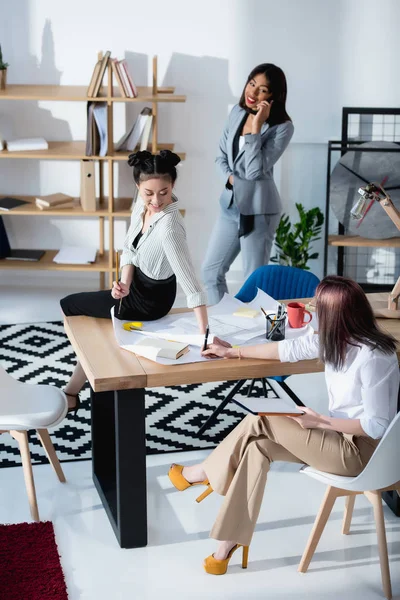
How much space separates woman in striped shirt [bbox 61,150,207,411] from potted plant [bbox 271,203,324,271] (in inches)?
102

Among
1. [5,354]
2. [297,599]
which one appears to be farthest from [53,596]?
[5,354]

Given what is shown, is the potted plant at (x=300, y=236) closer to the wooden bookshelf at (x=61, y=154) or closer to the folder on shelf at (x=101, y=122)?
the wooden bookshelf at (x=61, y=154)

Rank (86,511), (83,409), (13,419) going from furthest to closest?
1. (83,409)
2. (86,511)
3. (13,419)

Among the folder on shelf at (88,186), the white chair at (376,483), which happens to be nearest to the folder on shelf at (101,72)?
the folder on shelf at (88,186)

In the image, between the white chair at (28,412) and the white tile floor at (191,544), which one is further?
the white chair at (28,412)

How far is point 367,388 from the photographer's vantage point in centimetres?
288

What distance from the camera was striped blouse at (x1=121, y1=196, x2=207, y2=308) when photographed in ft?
11.2

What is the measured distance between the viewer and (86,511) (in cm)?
355

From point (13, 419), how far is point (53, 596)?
27.1 inches

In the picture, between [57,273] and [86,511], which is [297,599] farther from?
[57,273]

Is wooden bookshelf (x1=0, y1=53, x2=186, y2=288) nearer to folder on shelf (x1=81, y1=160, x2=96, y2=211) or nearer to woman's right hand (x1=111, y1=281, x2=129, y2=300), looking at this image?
folder on shelf (x1=81, y1=160, x2=96, y2=211)

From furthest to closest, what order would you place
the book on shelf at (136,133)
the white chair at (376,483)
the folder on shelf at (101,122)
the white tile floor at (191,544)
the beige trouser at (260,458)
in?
the book on shelf at (136,133) < the folder on shelf at (101,122) < the white tile floor at (191,544) < the beige trouser at (260,458) < the white chair at (376,483)

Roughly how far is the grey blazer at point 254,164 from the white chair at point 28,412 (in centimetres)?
190

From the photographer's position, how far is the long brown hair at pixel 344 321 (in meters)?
2.90
